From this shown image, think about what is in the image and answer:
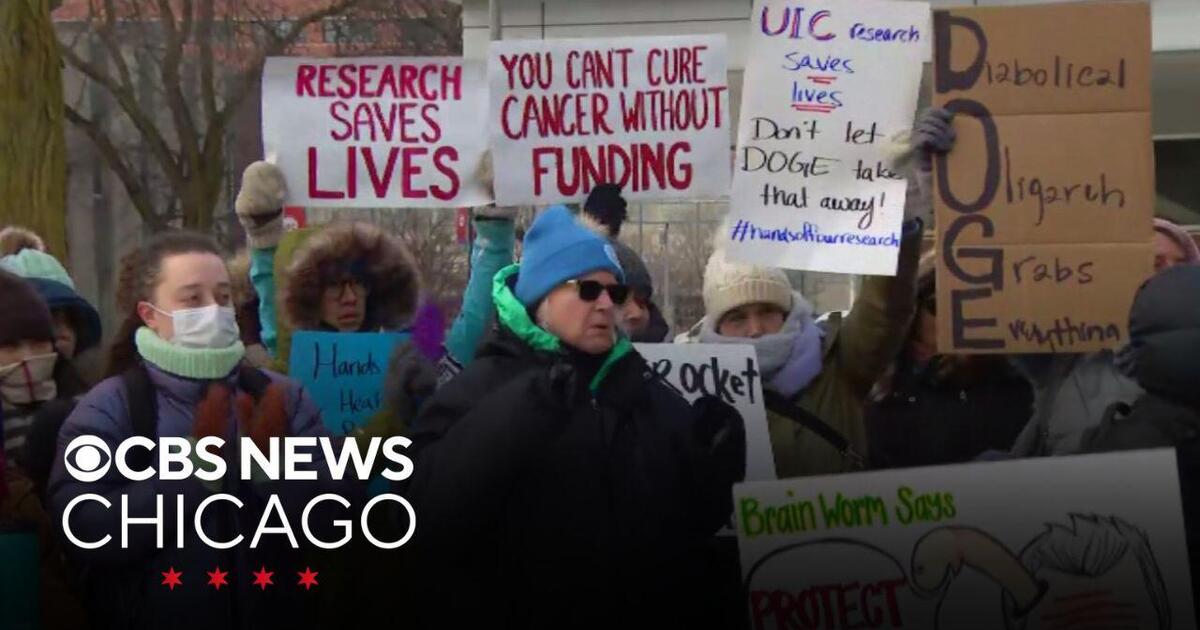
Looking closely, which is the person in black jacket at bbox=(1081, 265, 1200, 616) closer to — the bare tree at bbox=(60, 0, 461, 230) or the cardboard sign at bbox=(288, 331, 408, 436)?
the cardboard sign at bbox=(288, 331, 408, 436)

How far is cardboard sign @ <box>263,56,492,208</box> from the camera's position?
430 cm

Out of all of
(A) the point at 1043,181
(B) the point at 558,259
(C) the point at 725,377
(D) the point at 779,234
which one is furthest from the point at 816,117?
(B) the point at 558,259

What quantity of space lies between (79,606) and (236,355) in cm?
58

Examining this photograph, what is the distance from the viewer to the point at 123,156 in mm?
21156

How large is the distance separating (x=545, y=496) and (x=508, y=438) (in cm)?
14

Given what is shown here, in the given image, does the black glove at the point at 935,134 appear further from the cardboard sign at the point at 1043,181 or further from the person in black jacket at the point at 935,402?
the person in black jacket at the point at 935,402

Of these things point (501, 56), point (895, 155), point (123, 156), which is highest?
point (123, 156)

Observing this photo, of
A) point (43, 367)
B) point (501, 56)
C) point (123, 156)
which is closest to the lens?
point (43, 367)

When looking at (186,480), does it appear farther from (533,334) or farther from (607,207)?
(607,207)

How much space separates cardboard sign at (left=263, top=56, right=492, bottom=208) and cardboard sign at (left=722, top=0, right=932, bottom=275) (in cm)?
76

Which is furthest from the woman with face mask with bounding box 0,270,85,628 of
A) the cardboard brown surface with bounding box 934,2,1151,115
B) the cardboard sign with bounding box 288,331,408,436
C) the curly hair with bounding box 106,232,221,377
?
the cardboard brown surface with bounding box 934,2,1151,115

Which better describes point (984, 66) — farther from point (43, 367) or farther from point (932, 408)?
point (43, 367)

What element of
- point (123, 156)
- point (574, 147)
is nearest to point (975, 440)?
point (574, 147)

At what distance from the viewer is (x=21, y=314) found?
11.6ft
